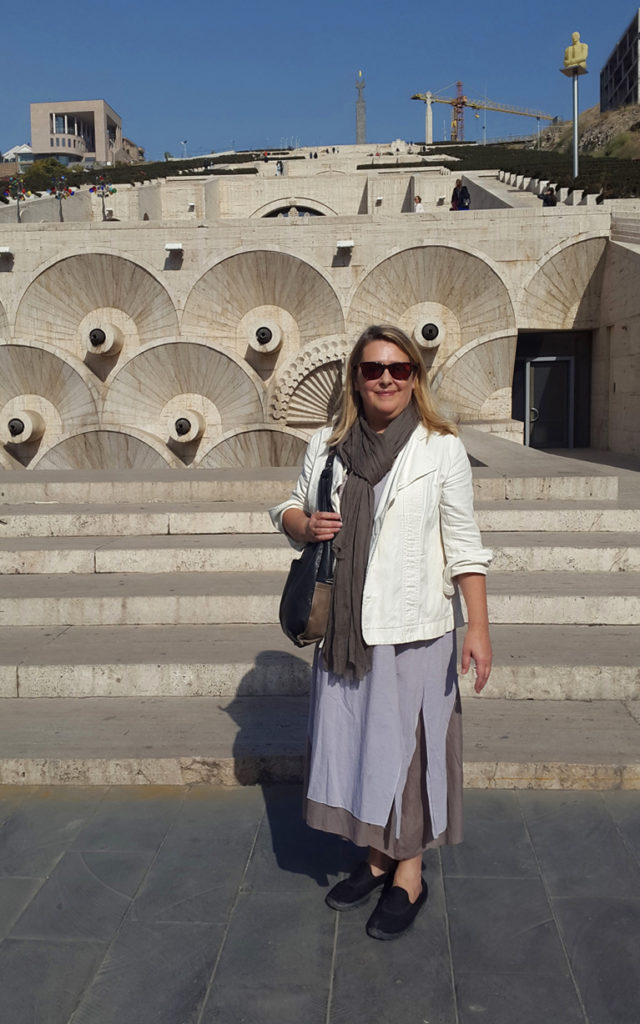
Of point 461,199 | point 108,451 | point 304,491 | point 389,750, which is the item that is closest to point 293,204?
point 461,199

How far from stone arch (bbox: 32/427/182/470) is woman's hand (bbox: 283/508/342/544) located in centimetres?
993

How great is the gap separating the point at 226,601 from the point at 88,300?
378 inches

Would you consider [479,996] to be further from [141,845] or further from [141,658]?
[141,658]

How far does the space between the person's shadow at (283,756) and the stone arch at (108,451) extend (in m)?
8.81

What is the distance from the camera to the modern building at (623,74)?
53750 millimetres

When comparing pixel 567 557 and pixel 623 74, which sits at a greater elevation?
pixel 623 74

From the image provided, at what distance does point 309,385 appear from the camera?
11.5 metres

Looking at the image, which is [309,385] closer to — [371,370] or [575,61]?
[575,61]

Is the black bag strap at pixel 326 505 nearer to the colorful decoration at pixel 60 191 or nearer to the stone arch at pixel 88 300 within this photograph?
the stone arch at pixel 88 300

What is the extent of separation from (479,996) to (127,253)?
11.6 m

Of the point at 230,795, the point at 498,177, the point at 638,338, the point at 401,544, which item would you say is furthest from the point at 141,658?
the point at 498,177

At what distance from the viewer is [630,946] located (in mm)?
1772

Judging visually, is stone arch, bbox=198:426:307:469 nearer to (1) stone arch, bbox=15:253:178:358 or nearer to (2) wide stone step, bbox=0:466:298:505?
(1) stone arch, bbox=15:253:178:358

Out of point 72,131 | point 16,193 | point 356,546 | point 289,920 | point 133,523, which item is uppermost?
point 72,131
